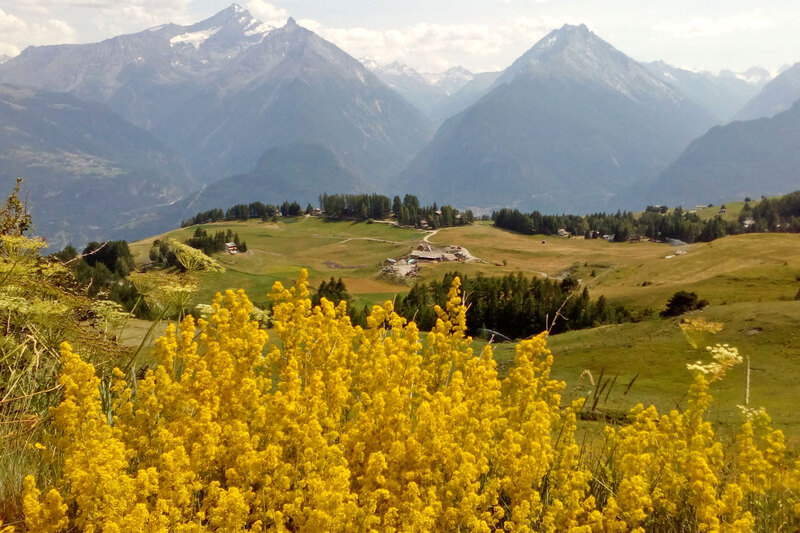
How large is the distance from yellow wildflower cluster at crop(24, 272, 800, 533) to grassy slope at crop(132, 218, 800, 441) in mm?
2350

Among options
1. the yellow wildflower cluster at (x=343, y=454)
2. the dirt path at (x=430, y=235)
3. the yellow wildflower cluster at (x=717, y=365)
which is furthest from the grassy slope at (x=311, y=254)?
the yellow wildflower cluster at (x=343, y=454)

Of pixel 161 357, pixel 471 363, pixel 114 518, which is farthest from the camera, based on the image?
pixel 471 363

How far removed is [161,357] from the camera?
265 inches

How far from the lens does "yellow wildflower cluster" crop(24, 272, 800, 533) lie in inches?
187

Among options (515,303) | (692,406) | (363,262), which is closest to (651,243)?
(363,262)

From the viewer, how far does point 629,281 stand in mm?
76375

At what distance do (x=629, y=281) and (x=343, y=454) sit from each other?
255ft

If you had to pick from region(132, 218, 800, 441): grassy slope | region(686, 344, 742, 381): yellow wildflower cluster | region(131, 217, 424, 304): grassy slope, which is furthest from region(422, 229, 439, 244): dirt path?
region(686, 344, 742, 381): yellow wildflower cluster

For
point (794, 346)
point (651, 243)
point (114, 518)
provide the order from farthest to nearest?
point (651, 243) → point (794, 346) → point (114, 518)

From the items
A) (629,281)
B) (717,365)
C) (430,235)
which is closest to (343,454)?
(717,365)

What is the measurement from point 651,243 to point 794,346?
455 ft

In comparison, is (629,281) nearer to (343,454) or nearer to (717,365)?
(717,365)

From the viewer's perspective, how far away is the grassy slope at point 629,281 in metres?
21.2

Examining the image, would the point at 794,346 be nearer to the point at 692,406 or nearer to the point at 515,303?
the point at 692,406
